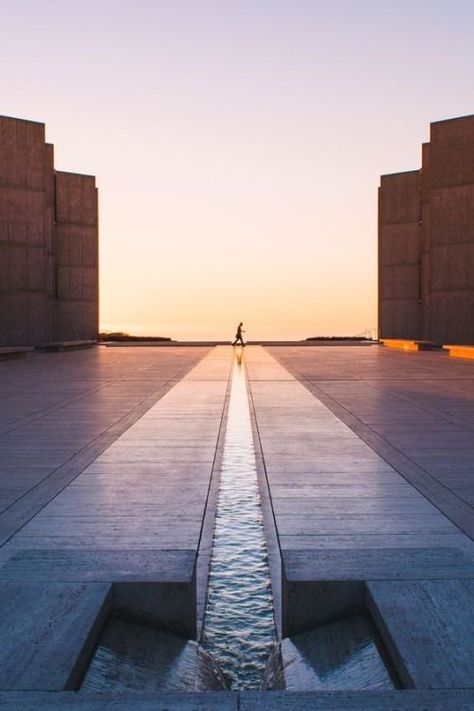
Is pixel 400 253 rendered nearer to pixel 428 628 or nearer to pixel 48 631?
pixel 428 628

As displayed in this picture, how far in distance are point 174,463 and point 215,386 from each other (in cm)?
930

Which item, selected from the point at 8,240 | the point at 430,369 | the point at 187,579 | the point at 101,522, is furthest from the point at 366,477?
the point at 8,240

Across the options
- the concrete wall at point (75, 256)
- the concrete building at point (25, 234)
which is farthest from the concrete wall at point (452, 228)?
the concrete wall at point (75, 256)

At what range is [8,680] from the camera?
3268 mm

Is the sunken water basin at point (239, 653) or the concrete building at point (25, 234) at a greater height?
the concrete building at point (25, 234)

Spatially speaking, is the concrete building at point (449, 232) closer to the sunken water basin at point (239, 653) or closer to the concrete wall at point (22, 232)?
the concrete wall at point (22, 232)

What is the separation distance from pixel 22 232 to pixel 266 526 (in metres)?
30.7

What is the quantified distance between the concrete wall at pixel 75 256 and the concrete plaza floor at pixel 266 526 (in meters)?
30.0

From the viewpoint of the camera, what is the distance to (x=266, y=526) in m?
5.97

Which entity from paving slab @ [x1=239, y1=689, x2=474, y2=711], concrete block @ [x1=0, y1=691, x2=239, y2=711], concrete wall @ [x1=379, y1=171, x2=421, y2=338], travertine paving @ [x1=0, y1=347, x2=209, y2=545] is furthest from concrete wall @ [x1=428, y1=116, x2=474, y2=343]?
concrete block @ [x1=0, y1=691, x2=239, y2=711]

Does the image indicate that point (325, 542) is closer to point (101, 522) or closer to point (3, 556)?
point (101, 522)

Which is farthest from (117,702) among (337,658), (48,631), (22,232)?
(22,232)

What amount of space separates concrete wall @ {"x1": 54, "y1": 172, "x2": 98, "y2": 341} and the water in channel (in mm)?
36052

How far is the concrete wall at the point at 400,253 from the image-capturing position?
42.1 meters
